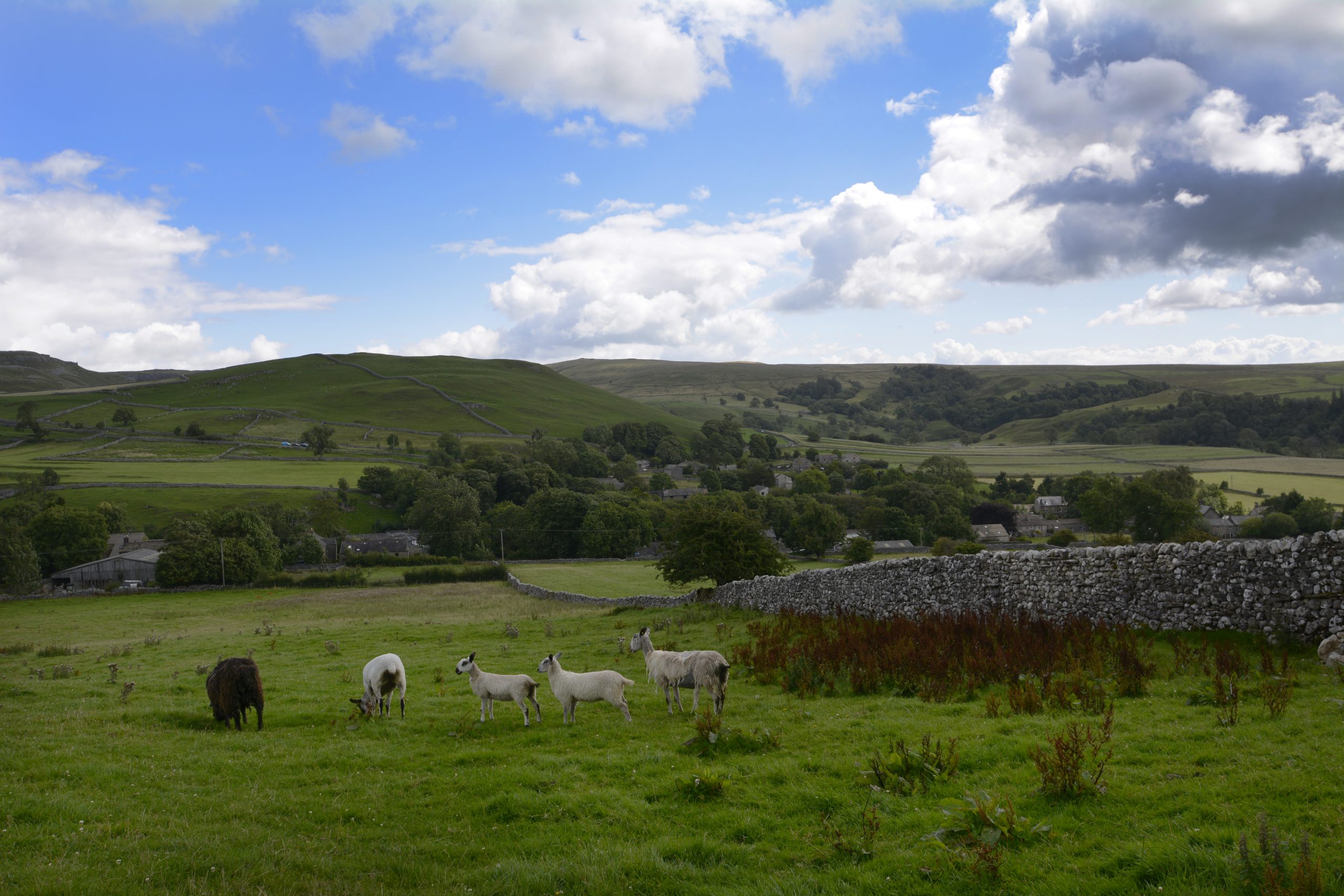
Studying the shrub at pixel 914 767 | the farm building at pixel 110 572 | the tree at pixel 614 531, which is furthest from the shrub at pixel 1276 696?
the farm building at pixel 110 572

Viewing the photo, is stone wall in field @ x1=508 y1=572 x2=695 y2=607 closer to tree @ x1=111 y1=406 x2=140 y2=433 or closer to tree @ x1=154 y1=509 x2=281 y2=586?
tree @ x1=154 y1=509 x2=281 y2=586

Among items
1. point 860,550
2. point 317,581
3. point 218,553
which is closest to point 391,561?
point 317,581

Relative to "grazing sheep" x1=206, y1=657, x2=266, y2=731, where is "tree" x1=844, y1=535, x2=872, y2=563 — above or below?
below

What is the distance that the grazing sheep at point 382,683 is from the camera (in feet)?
44.8

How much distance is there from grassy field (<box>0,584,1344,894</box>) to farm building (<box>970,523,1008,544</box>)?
8253 centimetres

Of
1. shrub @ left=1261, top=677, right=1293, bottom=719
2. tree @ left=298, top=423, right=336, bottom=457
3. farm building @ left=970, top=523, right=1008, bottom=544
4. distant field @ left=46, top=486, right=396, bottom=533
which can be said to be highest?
tree @ left=298, top=423, right=336, bottom=457

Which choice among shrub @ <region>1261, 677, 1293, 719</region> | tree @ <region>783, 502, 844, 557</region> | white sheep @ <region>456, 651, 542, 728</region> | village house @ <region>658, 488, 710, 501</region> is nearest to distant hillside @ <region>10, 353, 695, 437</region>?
village house @ <region>658, 488, 710, 501</region>

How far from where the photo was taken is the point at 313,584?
63.9 m

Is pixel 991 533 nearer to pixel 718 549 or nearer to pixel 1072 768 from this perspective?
pixel 718 549

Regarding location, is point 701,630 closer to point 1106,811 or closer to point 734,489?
point 1106,811

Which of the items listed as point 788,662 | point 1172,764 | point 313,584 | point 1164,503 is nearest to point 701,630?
point 788,662

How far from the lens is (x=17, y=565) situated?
61938mm

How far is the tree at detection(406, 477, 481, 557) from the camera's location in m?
90.1

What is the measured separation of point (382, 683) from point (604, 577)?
4730 cm
